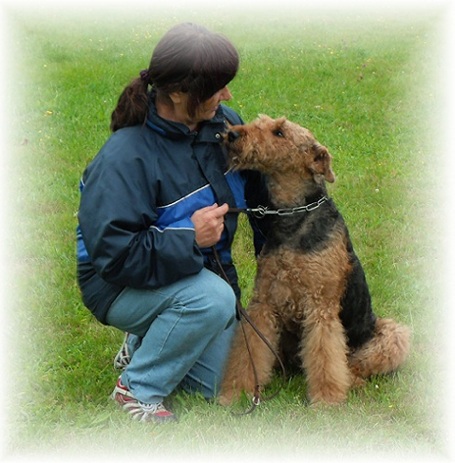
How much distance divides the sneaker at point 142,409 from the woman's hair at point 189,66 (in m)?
1.54

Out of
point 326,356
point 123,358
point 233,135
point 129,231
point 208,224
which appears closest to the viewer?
point 129,231

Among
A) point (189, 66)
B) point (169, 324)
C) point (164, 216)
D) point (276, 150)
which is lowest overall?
point (169, 324)

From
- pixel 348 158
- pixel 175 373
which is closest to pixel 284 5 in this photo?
pixel 348 158

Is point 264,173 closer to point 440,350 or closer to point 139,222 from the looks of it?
point 139,222

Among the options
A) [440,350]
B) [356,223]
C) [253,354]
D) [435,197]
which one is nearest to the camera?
[253,354]

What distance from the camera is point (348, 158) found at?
313 inches

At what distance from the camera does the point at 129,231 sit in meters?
3.57

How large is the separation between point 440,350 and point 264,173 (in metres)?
1.71

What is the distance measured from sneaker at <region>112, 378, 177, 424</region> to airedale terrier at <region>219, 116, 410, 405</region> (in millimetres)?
375

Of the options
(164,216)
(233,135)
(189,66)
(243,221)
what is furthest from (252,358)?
(243,221)

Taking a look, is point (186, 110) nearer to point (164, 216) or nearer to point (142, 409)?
point (164, 216)

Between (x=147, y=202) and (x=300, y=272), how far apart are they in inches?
37.2

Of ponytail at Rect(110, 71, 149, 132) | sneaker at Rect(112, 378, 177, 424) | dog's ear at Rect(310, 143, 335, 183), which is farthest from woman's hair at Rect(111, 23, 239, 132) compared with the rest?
sneaker at Rect(112, 378, 177, 424)

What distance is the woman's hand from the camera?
373 centimetres
